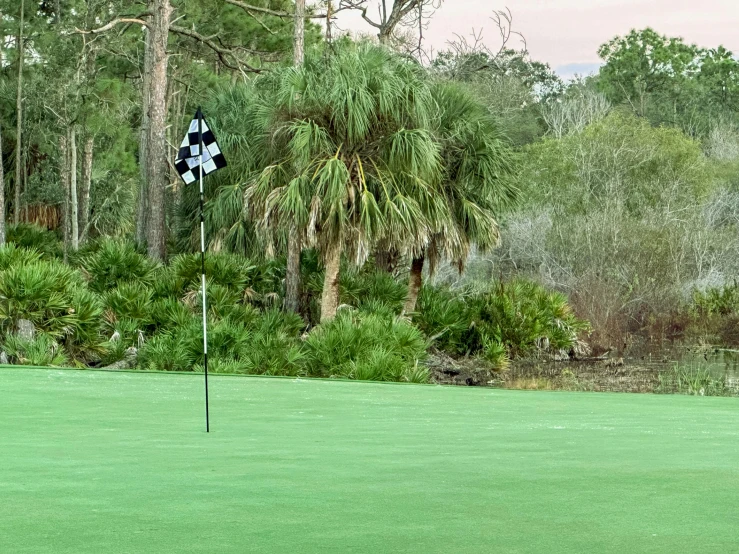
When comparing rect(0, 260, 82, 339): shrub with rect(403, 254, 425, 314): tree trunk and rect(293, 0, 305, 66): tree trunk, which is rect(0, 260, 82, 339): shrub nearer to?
rect(403, 254, 425, 314): tree trunk

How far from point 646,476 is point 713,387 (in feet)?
49.3

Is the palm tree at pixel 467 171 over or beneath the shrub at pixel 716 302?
over

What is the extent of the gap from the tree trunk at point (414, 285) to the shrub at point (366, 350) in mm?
3508

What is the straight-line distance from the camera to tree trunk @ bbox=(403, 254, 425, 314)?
2481 centimetres

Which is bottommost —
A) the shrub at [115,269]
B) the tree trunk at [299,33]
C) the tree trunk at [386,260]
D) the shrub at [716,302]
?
the shrub at [716,302]

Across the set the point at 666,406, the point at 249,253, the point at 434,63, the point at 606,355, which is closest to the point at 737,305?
the point at 606,355

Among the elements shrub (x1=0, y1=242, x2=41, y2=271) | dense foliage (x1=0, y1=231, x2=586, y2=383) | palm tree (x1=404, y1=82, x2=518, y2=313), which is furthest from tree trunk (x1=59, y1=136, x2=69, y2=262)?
palm tree (x1=404, y1=82, x2=518, y2=313)

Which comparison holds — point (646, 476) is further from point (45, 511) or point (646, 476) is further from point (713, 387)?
point (713, 387)

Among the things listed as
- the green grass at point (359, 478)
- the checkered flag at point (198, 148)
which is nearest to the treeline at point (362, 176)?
the checkered flag at point (198, 148)

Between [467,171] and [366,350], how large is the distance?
6482 millimetres

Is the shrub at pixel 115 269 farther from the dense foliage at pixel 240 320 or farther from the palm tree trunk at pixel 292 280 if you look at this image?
the palm tree trunk at pixel 292 280

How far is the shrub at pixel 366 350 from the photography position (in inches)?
719

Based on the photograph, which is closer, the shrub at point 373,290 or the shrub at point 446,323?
the shrub at point 373,290

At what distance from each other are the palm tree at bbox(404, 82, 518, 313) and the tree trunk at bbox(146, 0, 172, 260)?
698cm
